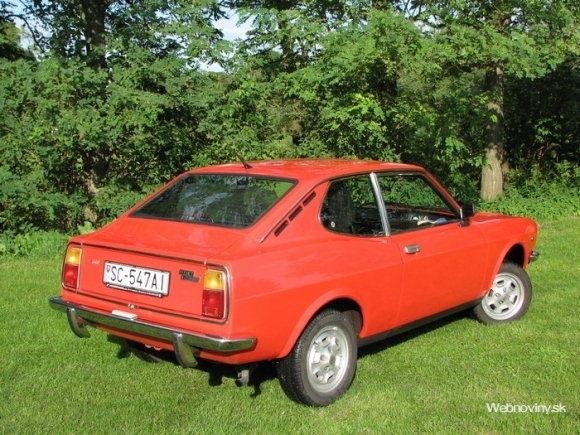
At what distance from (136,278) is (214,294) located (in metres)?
0.64

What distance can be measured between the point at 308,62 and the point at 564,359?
765 centimetres

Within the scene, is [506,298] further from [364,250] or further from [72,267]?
[72,267]

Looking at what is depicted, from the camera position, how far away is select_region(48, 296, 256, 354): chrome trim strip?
3.64m

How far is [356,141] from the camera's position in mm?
10859

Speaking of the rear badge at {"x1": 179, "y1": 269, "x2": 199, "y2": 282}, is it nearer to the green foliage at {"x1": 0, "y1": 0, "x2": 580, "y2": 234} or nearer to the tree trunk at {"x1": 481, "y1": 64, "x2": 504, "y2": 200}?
the green foliage at {"x1": 0, "y1": 0, "x2": 580, "y2": 234}

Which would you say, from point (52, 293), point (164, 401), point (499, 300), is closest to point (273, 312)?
point (164, 401)

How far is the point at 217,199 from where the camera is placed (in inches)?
181

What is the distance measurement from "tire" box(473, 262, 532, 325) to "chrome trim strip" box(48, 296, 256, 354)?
304 cm

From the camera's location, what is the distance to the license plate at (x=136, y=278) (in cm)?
394

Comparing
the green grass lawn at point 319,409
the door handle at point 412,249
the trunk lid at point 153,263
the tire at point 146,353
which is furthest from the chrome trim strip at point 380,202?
the tire at point 146,353

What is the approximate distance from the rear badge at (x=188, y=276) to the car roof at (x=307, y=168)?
3.60ft

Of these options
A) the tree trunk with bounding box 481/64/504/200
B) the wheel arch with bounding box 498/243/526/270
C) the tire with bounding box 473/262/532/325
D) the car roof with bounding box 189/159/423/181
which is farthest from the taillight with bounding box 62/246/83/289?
the tree trunk with bounding box 481/64/504/200

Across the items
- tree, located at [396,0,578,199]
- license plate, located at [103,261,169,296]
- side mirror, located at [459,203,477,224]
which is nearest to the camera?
license plate, located at [103,261,169,296]

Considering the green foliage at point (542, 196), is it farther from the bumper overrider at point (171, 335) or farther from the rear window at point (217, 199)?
the bumper overrider at point (171, 335)
